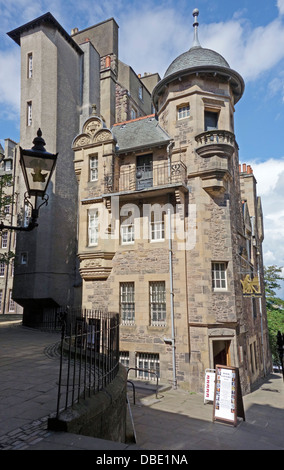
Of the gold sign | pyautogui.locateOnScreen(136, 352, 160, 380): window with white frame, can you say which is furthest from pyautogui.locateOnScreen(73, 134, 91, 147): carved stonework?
pyautogui.locateOnScreen(136, 352, 160, 380): window with white frame

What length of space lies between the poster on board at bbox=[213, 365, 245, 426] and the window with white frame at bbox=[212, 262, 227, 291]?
552 centimetres

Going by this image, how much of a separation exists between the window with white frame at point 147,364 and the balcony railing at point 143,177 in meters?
7.90

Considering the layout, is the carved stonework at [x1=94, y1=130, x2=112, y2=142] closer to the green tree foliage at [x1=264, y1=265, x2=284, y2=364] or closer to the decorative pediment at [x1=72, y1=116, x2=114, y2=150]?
the decorative pediment at [x1=72, y1=116, x2=114, y2=150]

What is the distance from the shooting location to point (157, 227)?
15930mm

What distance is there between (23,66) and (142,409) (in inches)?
881

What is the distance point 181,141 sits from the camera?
A: 54.1ft

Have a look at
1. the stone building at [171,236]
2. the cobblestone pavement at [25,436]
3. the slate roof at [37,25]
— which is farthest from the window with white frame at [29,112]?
the cobblestone pavement at [25,436]

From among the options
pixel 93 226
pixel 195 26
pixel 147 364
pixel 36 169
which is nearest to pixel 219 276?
pixel 147 364

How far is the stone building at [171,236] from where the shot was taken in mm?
14664

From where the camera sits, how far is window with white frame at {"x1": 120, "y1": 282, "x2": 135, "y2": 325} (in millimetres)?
15935

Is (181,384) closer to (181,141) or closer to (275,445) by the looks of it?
(275,445)

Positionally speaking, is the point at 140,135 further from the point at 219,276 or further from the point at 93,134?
the point at 219,276

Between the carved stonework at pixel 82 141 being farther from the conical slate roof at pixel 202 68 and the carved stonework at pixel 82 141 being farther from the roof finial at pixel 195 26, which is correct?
the roof finial at pixel 195 26

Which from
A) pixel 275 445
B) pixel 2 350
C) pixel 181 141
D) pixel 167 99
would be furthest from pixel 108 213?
pixel 275 445
